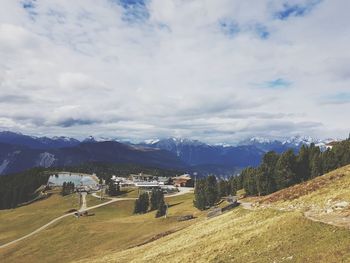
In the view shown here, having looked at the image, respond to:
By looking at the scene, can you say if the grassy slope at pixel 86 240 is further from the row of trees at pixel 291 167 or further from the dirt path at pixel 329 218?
the dirt path at pixel 329 218

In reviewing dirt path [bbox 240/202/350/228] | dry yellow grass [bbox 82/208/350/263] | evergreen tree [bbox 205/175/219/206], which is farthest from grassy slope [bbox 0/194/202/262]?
dirt path [bbox 240/202/350/228]

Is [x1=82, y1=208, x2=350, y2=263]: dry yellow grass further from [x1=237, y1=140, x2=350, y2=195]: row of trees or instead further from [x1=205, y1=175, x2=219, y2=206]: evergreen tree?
[x1=205, y1=175, x2=219, y2=206]: evergreen tree

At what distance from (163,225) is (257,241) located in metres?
55.4

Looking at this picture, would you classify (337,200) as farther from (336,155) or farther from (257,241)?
(336,155)

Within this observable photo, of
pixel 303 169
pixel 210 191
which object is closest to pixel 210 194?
pixel 210 191

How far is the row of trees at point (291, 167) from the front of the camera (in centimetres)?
10525

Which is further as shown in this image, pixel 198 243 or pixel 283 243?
pixel 198 243

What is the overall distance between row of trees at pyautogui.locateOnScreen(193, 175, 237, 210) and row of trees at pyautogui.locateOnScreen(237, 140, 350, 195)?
42.5ft

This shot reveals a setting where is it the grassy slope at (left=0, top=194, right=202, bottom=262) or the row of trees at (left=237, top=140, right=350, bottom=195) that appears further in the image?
the row of trees at (left=237, top=140, right=350, bottom=195)

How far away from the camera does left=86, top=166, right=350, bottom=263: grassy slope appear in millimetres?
30500

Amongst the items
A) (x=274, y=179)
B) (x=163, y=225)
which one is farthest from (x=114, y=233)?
(x=274, y=179)

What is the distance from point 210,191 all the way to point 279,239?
296 ft

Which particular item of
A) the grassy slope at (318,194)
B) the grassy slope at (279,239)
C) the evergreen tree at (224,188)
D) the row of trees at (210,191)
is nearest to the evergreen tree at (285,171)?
the row of trees at (210,191)

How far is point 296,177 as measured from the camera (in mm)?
108938
